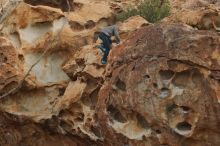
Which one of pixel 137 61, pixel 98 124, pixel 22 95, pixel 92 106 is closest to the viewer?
pixel 137 61

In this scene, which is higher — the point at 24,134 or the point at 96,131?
the point at 96,131

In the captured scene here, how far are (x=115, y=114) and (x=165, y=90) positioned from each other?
1.32m

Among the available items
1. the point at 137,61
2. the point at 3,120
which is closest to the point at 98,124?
the point at 137,61

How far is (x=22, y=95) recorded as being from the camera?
13969 millimetres

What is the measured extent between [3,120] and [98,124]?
12.5 ft

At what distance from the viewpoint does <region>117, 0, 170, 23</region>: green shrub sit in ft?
51.1

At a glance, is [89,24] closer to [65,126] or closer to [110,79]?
[65,126]

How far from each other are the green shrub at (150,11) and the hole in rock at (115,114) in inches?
209

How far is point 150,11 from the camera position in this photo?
52.4 ft

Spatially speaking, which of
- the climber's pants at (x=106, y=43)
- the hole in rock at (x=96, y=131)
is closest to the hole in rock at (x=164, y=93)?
the hole in rock at (x=96, y=131)

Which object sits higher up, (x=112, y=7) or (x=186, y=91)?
(x=186, y=91)

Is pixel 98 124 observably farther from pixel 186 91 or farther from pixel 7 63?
pixel 7 63

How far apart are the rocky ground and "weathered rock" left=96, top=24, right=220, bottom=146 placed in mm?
18

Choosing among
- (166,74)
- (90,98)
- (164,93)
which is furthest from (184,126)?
(90,98)
